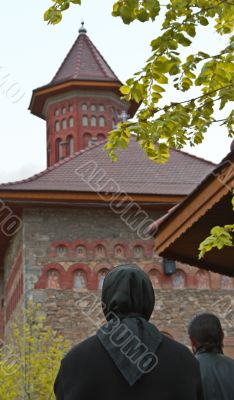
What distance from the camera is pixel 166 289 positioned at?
19.6m

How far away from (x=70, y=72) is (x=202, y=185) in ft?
66.8

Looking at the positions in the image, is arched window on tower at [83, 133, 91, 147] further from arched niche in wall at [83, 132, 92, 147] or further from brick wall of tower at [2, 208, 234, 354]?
brick wall of tower at [2, 208, 234, 354]

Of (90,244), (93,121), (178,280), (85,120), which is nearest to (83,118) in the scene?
(85,120)

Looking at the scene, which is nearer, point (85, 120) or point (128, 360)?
point (128, 360)

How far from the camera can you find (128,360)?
336 cm

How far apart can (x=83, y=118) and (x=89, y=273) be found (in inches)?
306

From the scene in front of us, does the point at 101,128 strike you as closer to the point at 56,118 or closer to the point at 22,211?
the point at 56,118

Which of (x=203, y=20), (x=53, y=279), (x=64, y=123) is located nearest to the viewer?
(x=203, y=20)

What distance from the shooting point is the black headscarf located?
11.1 feet

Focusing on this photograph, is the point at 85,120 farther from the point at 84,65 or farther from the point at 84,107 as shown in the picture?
the point at 84,65

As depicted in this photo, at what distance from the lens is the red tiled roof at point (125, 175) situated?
19.8 meters

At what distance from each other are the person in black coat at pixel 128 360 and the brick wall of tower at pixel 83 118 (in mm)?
22046

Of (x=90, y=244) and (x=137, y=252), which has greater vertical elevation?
(x=90, y=244)

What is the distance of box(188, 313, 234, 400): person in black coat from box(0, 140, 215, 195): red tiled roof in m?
14.3
